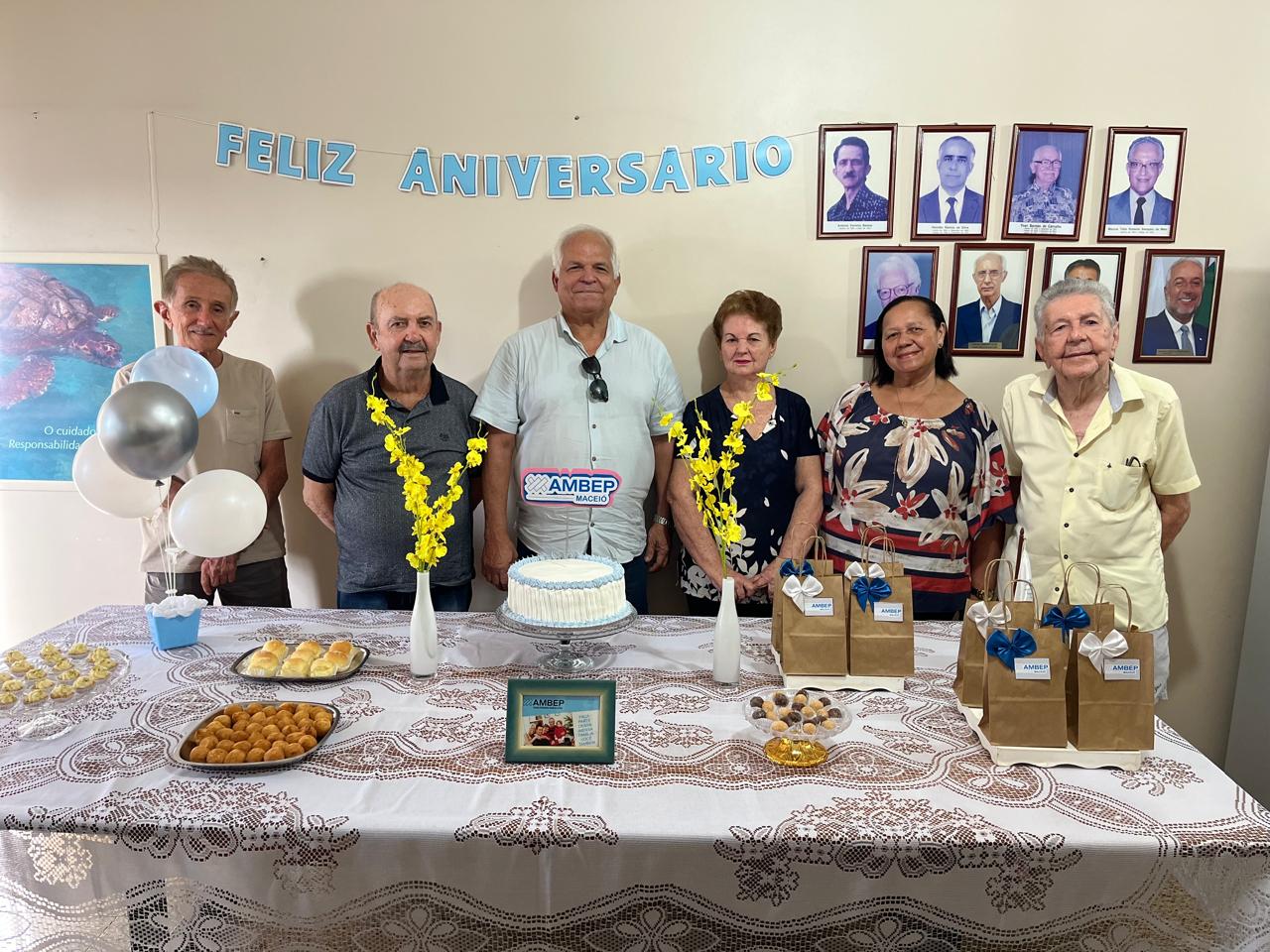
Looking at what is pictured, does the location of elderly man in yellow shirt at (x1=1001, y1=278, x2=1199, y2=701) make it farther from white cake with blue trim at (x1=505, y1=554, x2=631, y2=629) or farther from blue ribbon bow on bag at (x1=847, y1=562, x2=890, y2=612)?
white cake with blue trim at (x1=505, y1=554, x2=631, y2=629)

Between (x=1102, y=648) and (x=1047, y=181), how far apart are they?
2.17 metres

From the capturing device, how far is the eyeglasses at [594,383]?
8.77 feet

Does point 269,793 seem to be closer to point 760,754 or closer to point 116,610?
point 760,754

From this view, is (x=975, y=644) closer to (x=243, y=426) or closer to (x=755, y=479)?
(x=755, y=479)

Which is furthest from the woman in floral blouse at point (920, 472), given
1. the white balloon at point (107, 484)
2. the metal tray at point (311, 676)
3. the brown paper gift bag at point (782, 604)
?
the white balloon at point (107, 484)

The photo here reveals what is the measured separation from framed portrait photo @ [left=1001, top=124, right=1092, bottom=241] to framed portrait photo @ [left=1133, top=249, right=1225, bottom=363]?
35 centimetres

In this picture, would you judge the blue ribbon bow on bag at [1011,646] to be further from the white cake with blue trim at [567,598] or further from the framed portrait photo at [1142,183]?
the framed portrait photo at [1142,183]

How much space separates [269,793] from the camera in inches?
52.6

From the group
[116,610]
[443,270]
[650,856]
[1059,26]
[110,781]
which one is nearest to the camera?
[650,856]

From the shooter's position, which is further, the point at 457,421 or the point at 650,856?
the point at 457,421

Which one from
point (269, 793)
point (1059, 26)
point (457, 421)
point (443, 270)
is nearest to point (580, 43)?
point (443, 270)

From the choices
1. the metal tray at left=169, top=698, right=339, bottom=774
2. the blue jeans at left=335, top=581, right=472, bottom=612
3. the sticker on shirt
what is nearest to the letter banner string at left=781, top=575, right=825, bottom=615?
the metal tray at left=169, top=698, right=339, bottom=774

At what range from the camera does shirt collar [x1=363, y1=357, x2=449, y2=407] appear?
8.68ft

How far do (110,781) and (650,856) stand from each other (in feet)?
3.12
